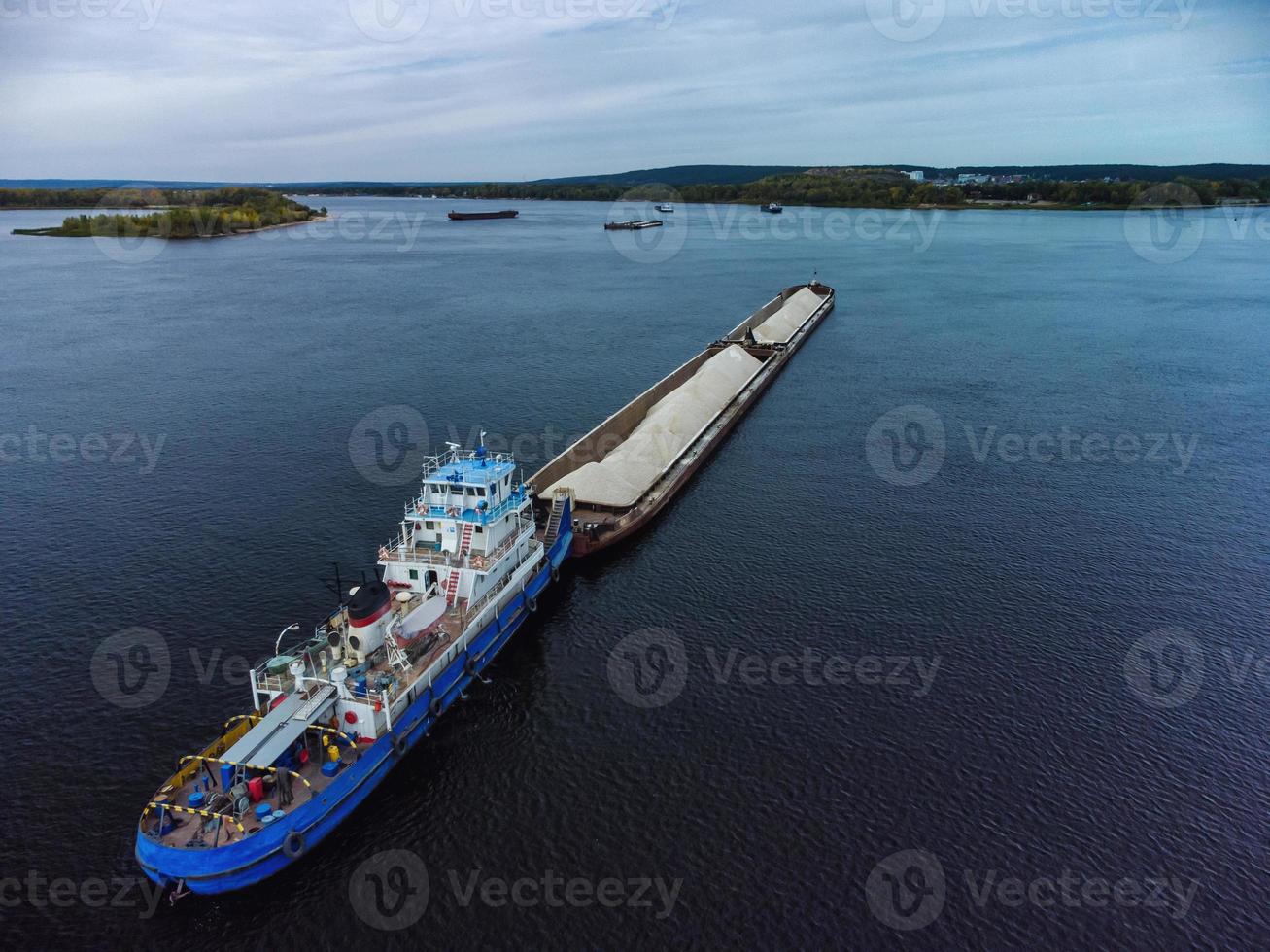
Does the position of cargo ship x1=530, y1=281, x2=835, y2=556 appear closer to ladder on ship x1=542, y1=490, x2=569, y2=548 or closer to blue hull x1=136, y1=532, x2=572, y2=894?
ladder on ship x1=542, y1=490, x2=569, y2=548

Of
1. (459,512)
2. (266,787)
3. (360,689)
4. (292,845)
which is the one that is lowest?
(292,845)

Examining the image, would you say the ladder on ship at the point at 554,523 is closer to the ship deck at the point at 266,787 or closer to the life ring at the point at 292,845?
the ship deck at the point at 266,787

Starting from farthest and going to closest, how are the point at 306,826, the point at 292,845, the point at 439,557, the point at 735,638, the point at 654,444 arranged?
the point at 654,444 < the point at 735,638 < the point at 439,557 < the point at 306,826 < the point at 292,845

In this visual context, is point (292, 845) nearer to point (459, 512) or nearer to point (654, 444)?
point (459, 512)

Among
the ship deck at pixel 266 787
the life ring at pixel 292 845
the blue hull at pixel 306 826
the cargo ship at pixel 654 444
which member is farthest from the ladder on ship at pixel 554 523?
the life ring at pixel 292 845

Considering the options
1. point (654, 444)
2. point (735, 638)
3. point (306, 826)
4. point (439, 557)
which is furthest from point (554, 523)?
point (306, 826)

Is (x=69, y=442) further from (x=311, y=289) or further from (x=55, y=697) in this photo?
(x=311, y=289)
